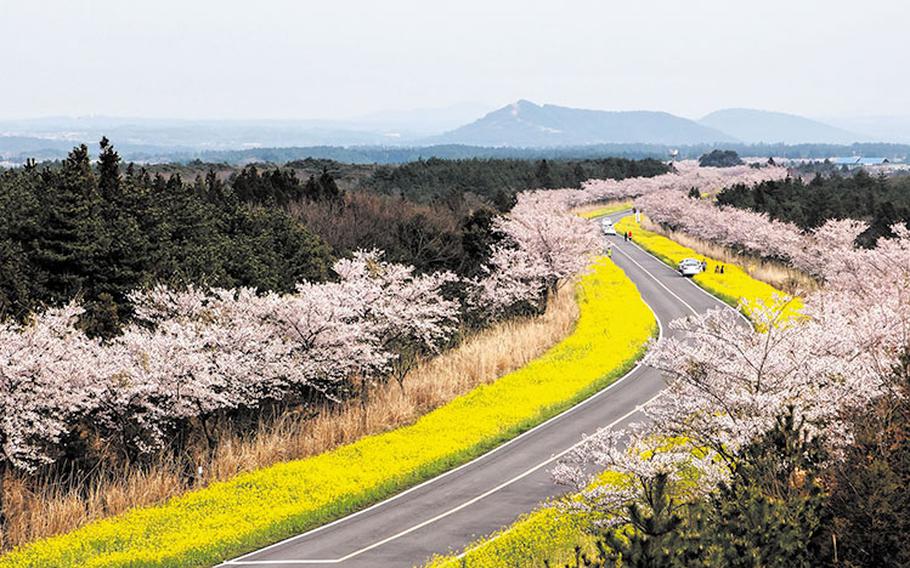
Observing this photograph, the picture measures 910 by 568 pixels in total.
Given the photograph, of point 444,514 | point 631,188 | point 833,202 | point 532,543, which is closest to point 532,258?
point 444,514

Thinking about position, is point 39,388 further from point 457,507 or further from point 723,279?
point 723,279

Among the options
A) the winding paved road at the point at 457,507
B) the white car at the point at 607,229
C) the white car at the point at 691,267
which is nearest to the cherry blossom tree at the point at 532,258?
the white car at the point at 691,267

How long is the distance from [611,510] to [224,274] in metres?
24.5

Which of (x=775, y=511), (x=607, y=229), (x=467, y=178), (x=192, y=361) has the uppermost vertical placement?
(x=467, y=178)

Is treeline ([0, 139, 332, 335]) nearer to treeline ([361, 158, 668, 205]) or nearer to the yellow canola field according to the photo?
the yellow canola field

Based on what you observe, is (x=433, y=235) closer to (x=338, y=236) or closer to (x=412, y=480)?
(x=338, y=236)

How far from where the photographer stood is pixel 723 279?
62.9 meters

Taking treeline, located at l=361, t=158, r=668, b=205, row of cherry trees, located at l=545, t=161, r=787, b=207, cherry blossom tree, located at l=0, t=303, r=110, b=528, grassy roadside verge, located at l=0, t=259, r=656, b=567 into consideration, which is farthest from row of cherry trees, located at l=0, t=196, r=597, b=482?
row of cherry trees, located at l=545, t=161, r=787, b=207

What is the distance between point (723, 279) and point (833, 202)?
124 feet

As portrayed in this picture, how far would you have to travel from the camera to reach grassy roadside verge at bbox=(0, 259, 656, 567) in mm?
19500

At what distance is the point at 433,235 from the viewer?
61.0 metres

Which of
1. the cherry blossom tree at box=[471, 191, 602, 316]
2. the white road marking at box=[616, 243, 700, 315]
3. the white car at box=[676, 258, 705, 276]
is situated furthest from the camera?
the white car at box=[676, 258, 705, 276]

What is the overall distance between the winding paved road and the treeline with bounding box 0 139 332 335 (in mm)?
13934

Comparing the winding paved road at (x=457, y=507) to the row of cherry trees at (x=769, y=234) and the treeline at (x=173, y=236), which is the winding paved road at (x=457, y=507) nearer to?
the treeline at (x=173, y=236)
